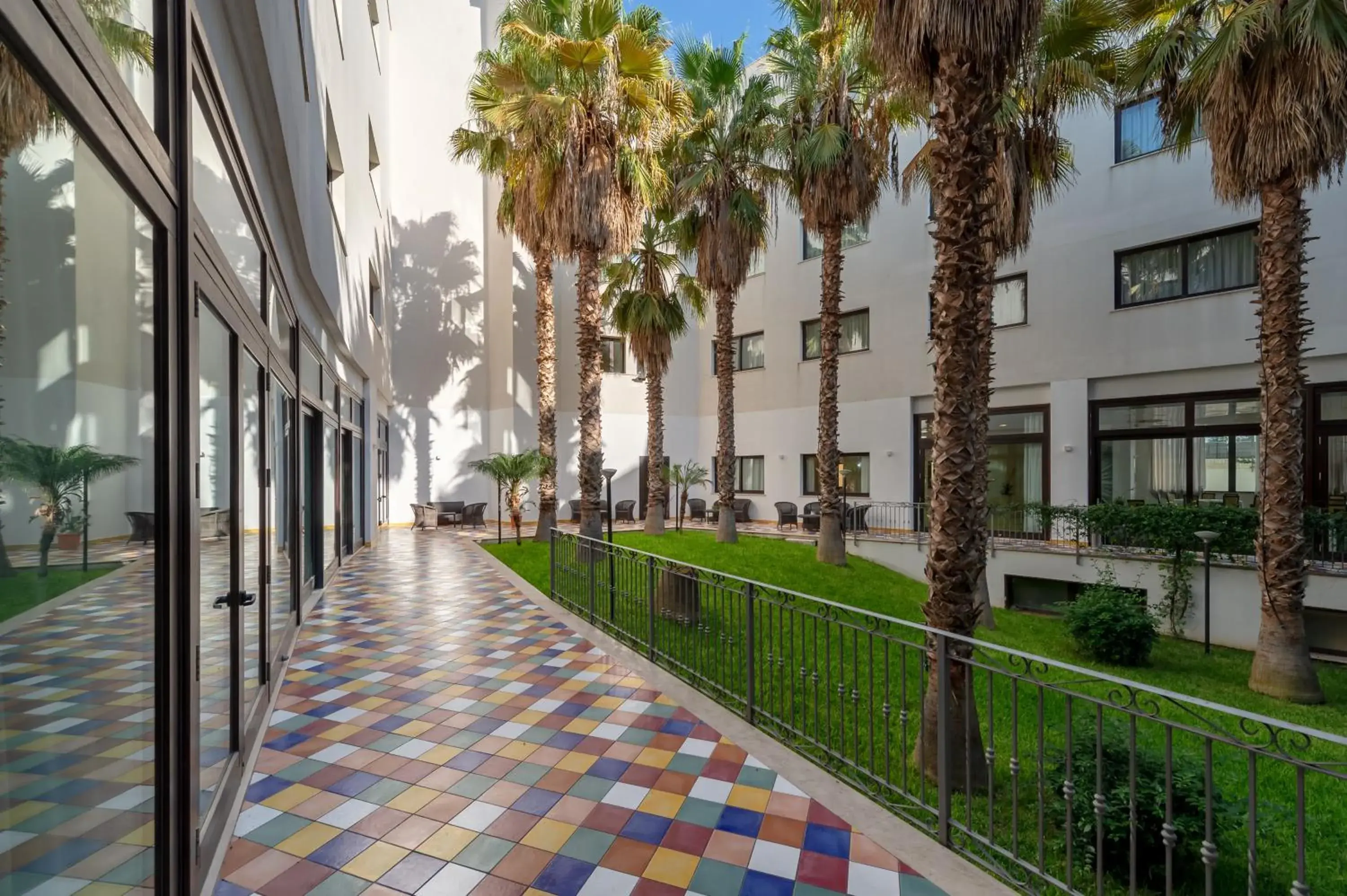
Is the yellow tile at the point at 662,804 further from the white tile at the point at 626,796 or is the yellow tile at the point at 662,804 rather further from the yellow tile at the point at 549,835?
the yellow tile at the point at 549,835

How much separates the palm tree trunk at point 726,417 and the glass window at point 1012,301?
20.6 ft

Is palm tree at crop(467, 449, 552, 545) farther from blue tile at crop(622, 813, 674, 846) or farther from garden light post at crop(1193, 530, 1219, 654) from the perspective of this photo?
garden light post at crop(1193, 530, 1219, 654)

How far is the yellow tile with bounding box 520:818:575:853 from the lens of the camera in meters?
3.28

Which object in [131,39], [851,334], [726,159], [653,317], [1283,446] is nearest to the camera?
[131,39]

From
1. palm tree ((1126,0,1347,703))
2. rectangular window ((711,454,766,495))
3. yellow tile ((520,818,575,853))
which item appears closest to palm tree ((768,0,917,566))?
palm tree ((1126,0,1347,703))

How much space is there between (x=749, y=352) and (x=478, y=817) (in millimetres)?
20251

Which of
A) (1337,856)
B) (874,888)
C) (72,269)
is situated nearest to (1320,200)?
(1337,856)

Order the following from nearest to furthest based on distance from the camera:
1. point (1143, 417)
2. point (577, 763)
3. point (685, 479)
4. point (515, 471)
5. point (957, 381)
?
point (577, 763), point (957, 381), point (1143, 417), point (515, 471), point (685, 479)

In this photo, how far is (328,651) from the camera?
6.66 meters

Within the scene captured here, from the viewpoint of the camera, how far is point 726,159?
14258 millimetres

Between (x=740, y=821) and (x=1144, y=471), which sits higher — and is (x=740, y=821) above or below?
below

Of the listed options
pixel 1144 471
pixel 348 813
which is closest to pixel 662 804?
pixel 348 813

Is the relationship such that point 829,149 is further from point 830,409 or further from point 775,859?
point 775,859

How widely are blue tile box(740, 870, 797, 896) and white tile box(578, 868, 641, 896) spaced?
487 millimetres
